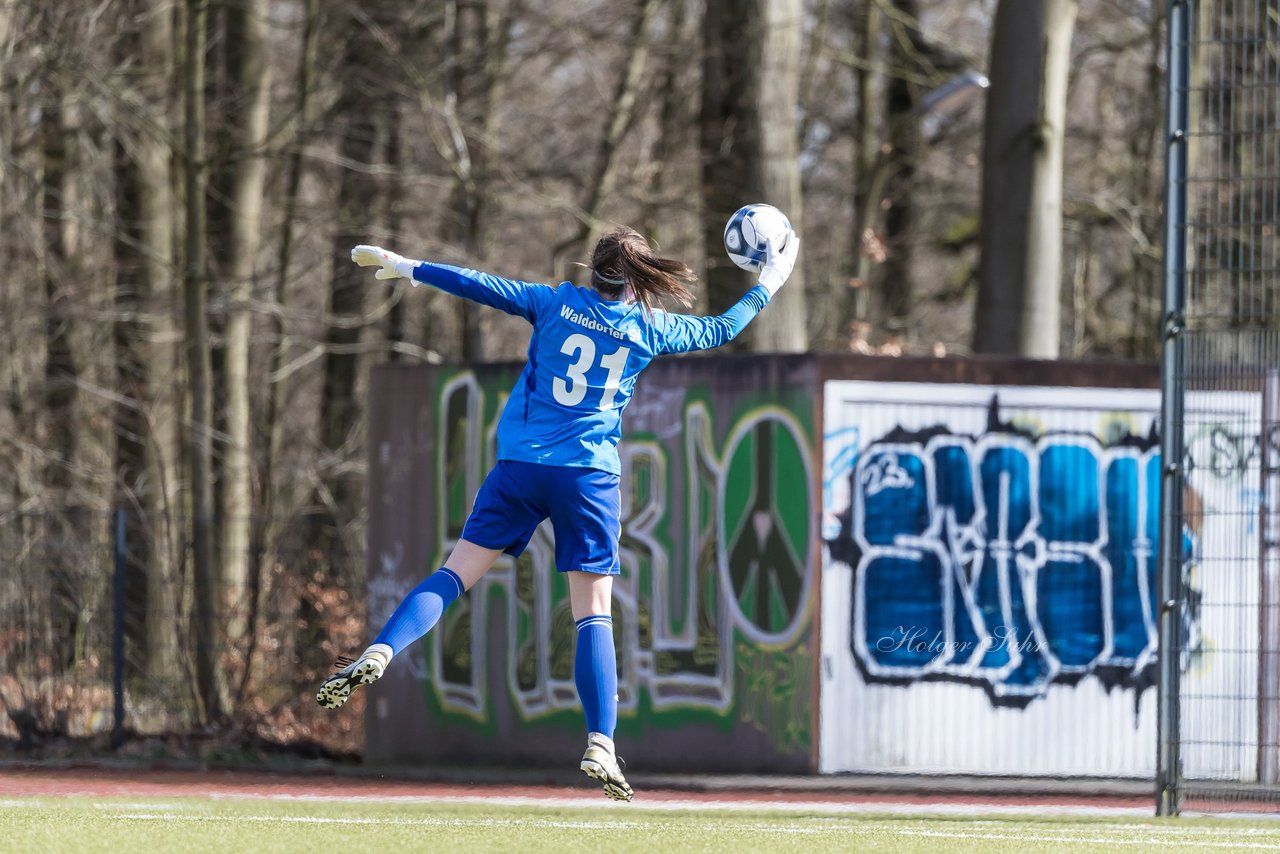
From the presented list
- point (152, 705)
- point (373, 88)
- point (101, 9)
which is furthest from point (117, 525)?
point (373, 88)

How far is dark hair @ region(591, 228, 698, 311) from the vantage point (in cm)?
676

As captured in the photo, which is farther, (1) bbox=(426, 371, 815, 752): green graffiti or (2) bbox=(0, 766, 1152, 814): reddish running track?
(1) bbox=(426, 371, 815, 752): green graffiti

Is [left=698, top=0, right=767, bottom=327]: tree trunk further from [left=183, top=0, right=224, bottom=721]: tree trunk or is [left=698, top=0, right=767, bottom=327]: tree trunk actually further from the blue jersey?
the blue jersey

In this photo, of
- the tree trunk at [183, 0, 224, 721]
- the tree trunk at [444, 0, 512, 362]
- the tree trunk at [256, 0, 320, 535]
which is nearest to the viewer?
the tree trunk at [183, 0, 224, 721]

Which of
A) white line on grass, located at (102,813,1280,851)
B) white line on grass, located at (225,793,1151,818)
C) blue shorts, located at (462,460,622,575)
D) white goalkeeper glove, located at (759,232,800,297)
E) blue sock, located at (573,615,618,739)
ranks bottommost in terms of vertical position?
white line on grass, located at (225,793,1151,818)

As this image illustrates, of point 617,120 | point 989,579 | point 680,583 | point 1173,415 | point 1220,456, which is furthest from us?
point 617,120

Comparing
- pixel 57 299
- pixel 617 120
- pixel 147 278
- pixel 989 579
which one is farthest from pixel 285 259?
pixel 989 579

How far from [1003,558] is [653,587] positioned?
2306 mm

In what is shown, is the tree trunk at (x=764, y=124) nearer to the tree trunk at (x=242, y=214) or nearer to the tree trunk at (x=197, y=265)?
the tree trunk at (x=197, y=265)

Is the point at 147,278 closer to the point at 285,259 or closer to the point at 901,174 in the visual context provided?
the point at 285,259

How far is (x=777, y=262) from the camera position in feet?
24.7

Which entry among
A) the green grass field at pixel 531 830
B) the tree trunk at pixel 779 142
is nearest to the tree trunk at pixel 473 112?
the tree trunk at pixel 779 142

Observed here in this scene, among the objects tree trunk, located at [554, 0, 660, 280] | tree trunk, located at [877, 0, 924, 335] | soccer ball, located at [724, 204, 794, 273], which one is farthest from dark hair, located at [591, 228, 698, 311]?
tree trunk, located at [877, 0, 924, 335]

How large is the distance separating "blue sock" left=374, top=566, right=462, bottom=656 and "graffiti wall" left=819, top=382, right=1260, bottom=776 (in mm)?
5106
